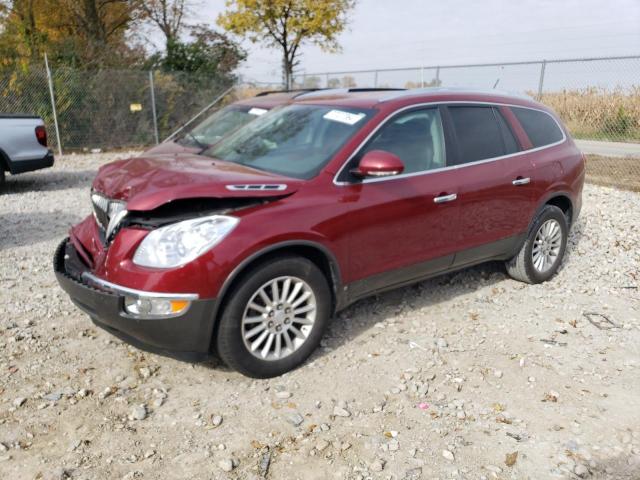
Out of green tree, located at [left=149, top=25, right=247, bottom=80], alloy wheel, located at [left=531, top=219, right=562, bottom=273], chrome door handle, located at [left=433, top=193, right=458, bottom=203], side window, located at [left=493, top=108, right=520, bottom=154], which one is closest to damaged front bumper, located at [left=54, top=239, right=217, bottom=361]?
chrome door handle, located at [left=433, top=193, right=458, bottom=203]

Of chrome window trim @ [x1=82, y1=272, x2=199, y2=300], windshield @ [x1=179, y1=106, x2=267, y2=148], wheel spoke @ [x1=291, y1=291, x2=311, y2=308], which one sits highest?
windshield @ [x1=179, y1=106, x2=267, y2=148]

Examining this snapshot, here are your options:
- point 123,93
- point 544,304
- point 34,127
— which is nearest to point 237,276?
point 544,304

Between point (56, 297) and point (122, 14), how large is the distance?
61.7 ft

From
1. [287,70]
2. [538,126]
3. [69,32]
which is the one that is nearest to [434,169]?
[538,126]

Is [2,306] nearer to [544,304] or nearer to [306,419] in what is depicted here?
[306,419]

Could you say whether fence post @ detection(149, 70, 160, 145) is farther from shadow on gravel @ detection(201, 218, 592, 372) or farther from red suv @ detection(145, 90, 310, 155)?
shadow on gravel @ detection(201, 218, 592, 372)

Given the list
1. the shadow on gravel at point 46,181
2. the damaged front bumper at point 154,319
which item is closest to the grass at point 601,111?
the shadow on gravel at point 46,181

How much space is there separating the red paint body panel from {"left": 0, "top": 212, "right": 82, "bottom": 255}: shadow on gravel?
111 inches

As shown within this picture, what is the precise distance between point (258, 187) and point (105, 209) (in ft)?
3.38

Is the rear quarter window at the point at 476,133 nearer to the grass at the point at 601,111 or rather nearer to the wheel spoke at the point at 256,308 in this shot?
the wheel spoke at the point at 256,308

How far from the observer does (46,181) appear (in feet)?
34.4

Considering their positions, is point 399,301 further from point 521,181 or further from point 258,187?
point 258,187

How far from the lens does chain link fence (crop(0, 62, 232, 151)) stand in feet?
46.0

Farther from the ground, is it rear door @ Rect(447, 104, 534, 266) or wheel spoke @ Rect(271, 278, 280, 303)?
rear door @ Rect(447, 104, 534, 266)
